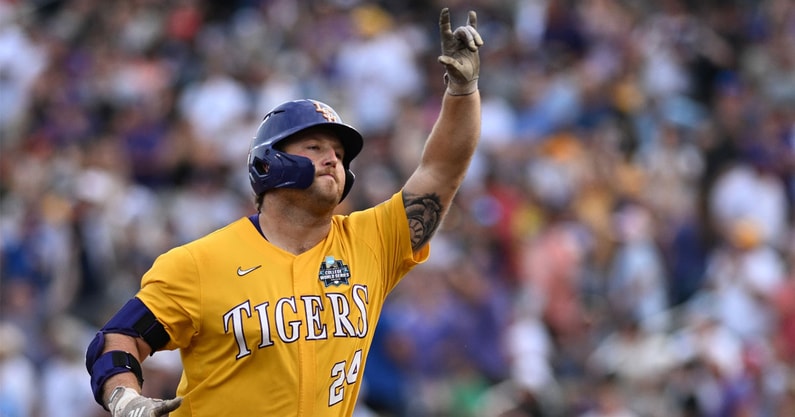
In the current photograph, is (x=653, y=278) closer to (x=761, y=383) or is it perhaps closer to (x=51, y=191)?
(x=761, y=383)

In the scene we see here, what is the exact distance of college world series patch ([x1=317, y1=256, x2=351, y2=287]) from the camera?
5691 millimetres

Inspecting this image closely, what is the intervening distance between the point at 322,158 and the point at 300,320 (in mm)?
656

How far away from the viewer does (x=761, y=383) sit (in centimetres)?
1180

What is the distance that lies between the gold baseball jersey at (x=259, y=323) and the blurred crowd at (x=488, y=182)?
4981mm

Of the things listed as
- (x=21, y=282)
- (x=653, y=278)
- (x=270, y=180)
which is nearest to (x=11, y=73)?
(x=21, y=282)

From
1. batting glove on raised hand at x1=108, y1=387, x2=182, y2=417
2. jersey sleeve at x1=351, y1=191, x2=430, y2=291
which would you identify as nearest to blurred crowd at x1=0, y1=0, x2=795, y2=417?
jersey sleeve at x1=351, y1=191, x2=430, y2=291

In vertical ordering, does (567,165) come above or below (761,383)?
above

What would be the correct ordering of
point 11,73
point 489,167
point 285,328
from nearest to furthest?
point 285,328 < point 489,167 < point 11,73

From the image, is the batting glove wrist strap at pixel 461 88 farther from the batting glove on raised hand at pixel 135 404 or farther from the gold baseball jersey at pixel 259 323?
the batting glove on raised hand at pixel 135 404

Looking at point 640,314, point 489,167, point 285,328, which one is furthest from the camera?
point 489,167

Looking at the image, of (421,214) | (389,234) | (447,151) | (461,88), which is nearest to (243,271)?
(389,234)

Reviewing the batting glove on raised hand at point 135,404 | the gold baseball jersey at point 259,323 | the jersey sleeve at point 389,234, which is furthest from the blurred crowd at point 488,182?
the batting glove on raised hand at point 135,404

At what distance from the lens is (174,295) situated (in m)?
5.45

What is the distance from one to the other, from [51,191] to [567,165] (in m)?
5.04
